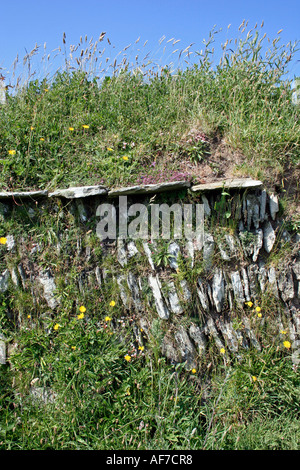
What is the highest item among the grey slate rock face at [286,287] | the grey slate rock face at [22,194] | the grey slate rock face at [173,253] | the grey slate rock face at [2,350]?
the grey slate rock face at [22,194]

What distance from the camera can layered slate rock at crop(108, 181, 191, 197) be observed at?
3967 millimetres

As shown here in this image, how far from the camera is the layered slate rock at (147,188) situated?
3.97 meters

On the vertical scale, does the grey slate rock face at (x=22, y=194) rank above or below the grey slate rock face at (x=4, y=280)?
above

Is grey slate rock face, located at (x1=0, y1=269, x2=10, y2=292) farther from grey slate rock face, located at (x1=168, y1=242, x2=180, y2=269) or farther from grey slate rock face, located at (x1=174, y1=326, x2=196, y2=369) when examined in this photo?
grey slate rock face, located at (x1=174, y1=326, x2=196, y2=369)

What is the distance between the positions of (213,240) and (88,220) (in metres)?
1.59

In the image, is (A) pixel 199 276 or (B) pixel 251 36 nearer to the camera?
(A) pixel 199 276

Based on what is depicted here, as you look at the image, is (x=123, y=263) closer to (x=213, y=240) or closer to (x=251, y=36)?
(x=213, y=240)

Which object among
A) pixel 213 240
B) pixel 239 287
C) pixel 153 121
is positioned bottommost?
pixel 239 287

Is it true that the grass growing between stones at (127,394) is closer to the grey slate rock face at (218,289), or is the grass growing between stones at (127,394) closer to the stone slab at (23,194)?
the grey slate rock face at (218,289)

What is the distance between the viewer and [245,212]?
162 inches

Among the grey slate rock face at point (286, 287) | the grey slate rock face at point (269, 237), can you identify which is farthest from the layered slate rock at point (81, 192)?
the grey slate rock face at point (286, 287)

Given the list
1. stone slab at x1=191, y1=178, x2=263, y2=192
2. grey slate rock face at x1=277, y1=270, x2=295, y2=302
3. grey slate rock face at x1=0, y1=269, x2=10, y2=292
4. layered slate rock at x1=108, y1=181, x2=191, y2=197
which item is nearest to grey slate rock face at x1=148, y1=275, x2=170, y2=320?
layered slate rock at x1=108, y1=181, x2=191, y2=197

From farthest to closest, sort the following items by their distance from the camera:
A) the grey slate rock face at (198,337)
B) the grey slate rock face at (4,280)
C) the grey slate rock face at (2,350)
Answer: the grey slate rock face at (4,280)
the grey slate rock face at (198,337)
the grey slate rock face at (2,350)

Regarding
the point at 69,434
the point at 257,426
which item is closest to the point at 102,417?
the point at 69,434
